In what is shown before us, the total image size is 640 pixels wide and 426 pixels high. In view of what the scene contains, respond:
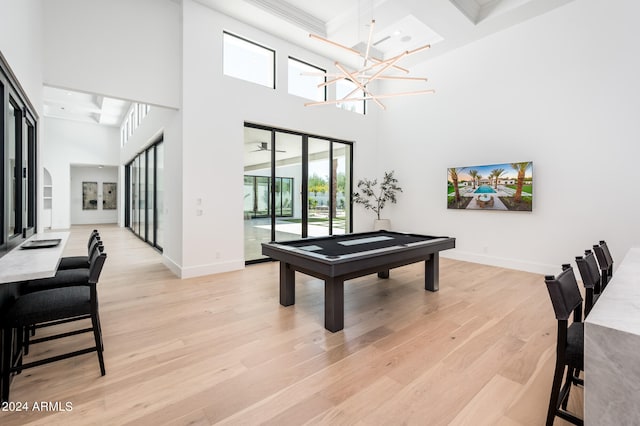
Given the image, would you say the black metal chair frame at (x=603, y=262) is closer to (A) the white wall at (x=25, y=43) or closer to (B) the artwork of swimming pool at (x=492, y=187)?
(B) the artwork of swimming pool at (x=492, y=187)

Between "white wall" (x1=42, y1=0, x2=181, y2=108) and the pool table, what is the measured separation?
11.1 ft

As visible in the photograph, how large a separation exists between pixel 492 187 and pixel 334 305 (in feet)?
14.5

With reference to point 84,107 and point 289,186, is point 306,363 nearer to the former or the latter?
point 289,186

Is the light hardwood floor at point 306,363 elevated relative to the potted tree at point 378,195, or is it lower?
lower

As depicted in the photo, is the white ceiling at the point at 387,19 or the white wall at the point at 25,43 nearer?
the white wall at the point at 25,43

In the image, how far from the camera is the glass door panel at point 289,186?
626 cm

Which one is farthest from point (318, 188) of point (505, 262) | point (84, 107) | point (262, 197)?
point (84, 107)

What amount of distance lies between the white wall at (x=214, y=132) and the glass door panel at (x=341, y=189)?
6.49ft

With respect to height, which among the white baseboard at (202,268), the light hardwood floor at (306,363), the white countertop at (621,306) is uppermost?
the white countertop at (621,306)

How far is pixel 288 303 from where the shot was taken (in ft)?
12.0

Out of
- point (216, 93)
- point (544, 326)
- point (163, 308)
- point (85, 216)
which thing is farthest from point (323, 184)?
point (85, 216)

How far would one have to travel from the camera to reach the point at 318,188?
22.8 ft

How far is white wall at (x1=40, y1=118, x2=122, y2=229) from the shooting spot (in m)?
10.9

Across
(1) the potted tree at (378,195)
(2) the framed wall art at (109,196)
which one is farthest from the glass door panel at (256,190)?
(2) the framed wall art at (109,196)
